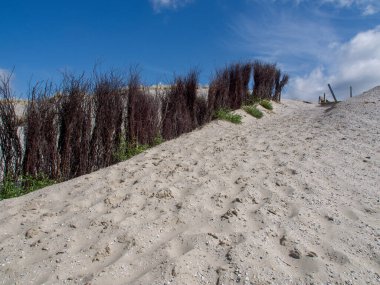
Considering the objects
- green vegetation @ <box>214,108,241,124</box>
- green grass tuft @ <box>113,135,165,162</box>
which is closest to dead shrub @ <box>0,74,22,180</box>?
green grass tuft @ <box>113,135,165,162</box>

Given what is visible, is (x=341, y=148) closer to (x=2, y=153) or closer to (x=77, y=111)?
(x=77, y=111)

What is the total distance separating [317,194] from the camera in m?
3.32

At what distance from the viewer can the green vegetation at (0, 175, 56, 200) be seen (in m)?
4.35

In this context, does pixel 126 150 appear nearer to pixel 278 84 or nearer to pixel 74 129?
pixel 74 129

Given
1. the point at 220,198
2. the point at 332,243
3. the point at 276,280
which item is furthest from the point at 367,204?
the point at 276,280

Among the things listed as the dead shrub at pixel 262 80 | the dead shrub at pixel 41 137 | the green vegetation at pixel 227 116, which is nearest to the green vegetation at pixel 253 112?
the green vegetation at pixel 227 116

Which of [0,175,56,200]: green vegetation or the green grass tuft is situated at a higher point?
the green grass tuft

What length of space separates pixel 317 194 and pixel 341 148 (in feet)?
5.92

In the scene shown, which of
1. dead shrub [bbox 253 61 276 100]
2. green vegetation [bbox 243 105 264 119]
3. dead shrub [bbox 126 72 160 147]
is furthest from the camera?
dead shrub [bbox 253 61 276 100]

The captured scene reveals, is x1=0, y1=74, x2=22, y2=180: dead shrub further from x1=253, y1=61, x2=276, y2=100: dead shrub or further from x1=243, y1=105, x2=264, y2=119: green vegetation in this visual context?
x1=253, y1=61, x2=276, y2=100: dead shrub

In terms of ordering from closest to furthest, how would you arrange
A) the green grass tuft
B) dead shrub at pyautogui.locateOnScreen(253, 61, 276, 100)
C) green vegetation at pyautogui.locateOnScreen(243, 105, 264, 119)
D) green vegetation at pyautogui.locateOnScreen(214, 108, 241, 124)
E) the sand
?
the sand
the green grass tuft
green vegetation at pyautogui.locateOnScreen(214, 108, 241, 124)
green vegetation at pyautogui.locateOnScreen(243, 105, 264, 119)
dead shrub at pyautogui.locateOnScreen(253, 61, 276, 100)

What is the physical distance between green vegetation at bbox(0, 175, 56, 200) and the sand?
54cm

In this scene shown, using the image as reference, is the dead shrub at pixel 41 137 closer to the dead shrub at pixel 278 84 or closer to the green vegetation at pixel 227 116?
the green vegetation at pixel 227 116

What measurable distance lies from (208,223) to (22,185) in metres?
2.99
